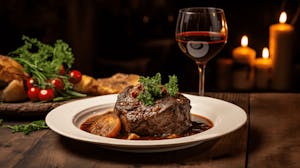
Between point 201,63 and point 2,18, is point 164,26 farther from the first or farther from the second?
point 201,63

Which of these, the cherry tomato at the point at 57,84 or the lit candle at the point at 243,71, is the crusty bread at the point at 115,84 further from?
the lit candle at the point at 243,71

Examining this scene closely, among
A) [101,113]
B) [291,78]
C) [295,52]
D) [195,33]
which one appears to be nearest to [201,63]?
[195,33]

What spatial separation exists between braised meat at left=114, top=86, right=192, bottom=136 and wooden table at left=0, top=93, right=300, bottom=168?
0.10 meters

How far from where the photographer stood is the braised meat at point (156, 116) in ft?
5.08

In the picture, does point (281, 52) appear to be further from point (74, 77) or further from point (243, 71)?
point (74, 77)

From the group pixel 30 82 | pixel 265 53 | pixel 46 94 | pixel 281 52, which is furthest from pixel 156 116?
pixel 281 52

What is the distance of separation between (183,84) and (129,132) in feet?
9.18

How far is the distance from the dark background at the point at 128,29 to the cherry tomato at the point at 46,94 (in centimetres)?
208

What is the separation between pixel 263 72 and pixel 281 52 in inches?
7.5

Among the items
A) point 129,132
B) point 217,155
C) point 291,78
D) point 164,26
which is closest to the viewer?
point 217,155

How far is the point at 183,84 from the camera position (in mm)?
4348

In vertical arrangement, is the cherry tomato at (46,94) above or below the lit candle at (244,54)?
above

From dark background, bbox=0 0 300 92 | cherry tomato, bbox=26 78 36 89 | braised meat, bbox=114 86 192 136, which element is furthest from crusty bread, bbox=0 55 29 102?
dark background, bbox=0 0 300 92

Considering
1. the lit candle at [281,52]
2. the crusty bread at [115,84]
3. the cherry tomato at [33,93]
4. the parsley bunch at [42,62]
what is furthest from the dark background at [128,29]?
the cherry tomato at [33,93]
